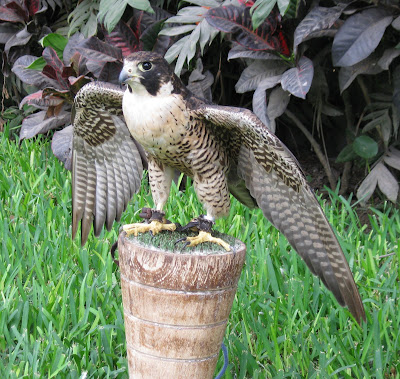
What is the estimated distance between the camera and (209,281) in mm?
1948

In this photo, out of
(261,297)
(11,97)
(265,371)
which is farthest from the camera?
(11,97)

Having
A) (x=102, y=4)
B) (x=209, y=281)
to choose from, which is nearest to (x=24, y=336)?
(x=209, y=281)

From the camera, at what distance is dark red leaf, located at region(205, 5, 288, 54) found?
3.57 meters

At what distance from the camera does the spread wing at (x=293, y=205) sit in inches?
87.2

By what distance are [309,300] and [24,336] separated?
4.26 ft

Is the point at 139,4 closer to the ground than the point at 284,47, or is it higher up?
higher up

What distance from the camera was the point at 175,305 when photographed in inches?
77.0

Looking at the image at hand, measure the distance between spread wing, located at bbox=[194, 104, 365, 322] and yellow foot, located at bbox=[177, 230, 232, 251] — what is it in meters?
0.37

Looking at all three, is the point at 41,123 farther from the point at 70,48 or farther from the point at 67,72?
the point at 70,48

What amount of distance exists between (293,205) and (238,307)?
0.67 metres

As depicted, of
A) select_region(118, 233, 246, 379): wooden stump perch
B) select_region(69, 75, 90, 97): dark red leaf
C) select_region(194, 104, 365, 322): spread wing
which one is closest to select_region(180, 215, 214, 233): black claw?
select_region(118, 233, 246, 379): wooden stump perch

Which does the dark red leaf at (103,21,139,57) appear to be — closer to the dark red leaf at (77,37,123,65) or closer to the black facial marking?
the dark red leaf at (77,37,123,65)

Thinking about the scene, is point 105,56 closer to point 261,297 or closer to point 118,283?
point 118,283

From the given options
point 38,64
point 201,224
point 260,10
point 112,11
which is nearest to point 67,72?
point 38,64
